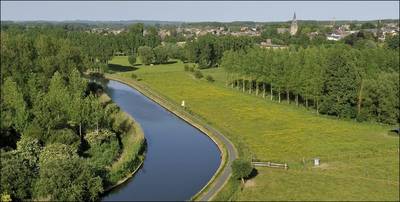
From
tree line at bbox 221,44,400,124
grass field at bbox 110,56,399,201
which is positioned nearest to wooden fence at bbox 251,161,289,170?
grass field at bbox 110,56,399,201

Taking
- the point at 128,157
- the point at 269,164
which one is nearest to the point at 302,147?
the point at 269,164

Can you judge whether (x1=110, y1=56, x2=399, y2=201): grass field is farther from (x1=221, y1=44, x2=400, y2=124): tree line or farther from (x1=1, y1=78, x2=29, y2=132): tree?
(x1=1, y1=78, x2=29, y2=132): tree

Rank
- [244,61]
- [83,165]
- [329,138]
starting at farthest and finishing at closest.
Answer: [244,61]
[329,138]
[83,165]

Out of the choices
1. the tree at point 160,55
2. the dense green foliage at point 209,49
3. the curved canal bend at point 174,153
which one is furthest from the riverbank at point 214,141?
the tree at point 160,55

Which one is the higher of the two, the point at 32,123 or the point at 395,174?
the point at 32,123

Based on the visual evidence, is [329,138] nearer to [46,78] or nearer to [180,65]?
[46,78]

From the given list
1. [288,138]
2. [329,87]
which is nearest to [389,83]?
[329,87]
